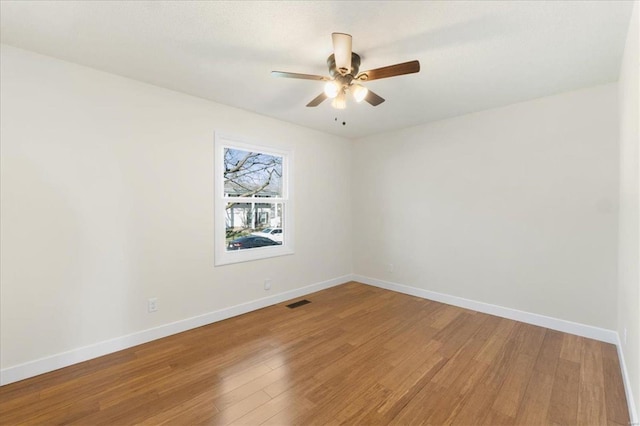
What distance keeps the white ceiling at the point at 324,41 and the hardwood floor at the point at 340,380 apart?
2.54 meters

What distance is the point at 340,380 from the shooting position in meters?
2.13

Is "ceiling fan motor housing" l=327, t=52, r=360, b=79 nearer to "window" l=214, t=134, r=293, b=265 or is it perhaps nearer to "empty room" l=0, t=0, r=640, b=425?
"empty room" l=0, t=0, r=640, b=425

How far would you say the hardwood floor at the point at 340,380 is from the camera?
70.2 inches

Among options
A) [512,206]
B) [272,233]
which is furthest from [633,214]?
[272,233]

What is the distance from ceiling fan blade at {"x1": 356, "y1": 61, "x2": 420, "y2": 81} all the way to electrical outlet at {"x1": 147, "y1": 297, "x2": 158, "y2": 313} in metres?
2.82

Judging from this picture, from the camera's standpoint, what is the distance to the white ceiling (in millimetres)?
1747

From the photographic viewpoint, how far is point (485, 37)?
2.01 metres

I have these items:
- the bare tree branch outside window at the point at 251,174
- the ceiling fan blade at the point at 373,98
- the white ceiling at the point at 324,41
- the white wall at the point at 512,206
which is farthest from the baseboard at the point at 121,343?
the ceiling fan blade at the point at 373,98

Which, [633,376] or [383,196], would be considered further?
[383,196]

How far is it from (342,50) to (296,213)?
259 centimetres

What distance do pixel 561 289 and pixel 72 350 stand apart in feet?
15.5


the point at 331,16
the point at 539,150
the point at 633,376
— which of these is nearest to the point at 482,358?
the point at 633,376

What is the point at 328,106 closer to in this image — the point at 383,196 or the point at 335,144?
the point at 335,144

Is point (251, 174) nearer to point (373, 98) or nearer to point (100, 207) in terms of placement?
point (100, 207)
